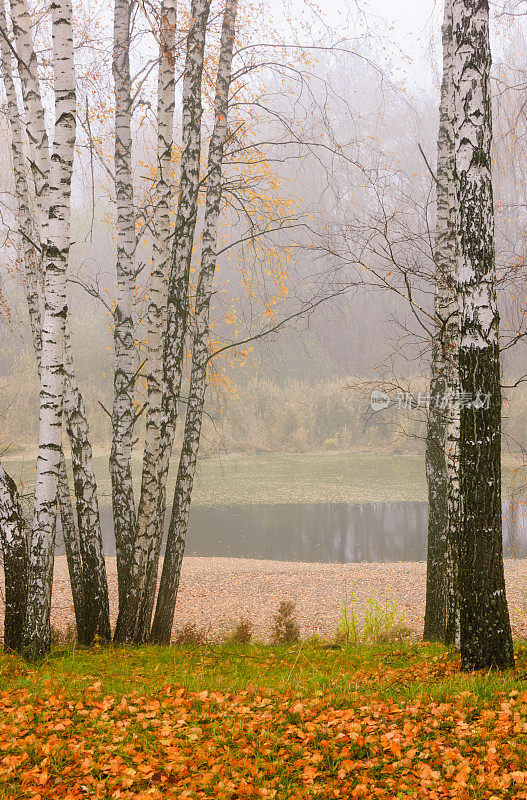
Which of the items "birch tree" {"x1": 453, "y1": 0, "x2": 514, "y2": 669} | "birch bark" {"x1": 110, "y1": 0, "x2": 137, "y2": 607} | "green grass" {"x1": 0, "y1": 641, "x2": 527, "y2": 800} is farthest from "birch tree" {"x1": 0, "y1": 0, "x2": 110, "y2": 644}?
"birch tree" {"x1": 453, "y1": 0, "x2": 514, "y2": 669}

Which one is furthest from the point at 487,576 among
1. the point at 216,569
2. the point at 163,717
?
the point at 216,569

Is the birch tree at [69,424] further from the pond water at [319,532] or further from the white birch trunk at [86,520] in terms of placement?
the pond water at [319,532]

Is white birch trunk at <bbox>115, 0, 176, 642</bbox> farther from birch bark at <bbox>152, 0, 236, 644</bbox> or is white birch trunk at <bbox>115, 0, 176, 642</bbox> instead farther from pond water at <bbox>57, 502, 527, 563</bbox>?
pond water at <bbox>57, 502, 527, 563</bbox>

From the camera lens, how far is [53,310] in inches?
168

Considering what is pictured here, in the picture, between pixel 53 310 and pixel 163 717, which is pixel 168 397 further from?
pixel 163 717

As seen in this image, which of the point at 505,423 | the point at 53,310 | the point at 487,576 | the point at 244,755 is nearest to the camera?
the point at 244,755

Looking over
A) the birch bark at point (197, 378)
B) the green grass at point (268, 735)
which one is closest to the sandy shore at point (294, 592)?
the birch bark at point (197, 378)

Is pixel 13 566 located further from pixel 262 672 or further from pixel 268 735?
pixel 268 735

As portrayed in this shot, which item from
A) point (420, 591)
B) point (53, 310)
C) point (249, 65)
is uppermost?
point (249, 65)

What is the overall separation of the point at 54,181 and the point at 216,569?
9.52 metres

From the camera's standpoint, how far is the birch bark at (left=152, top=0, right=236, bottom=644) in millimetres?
5754

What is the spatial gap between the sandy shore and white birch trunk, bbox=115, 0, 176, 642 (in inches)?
120

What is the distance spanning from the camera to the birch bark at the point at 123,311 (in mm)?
5684

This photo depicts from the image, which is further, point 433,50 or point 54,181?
point 433,50
